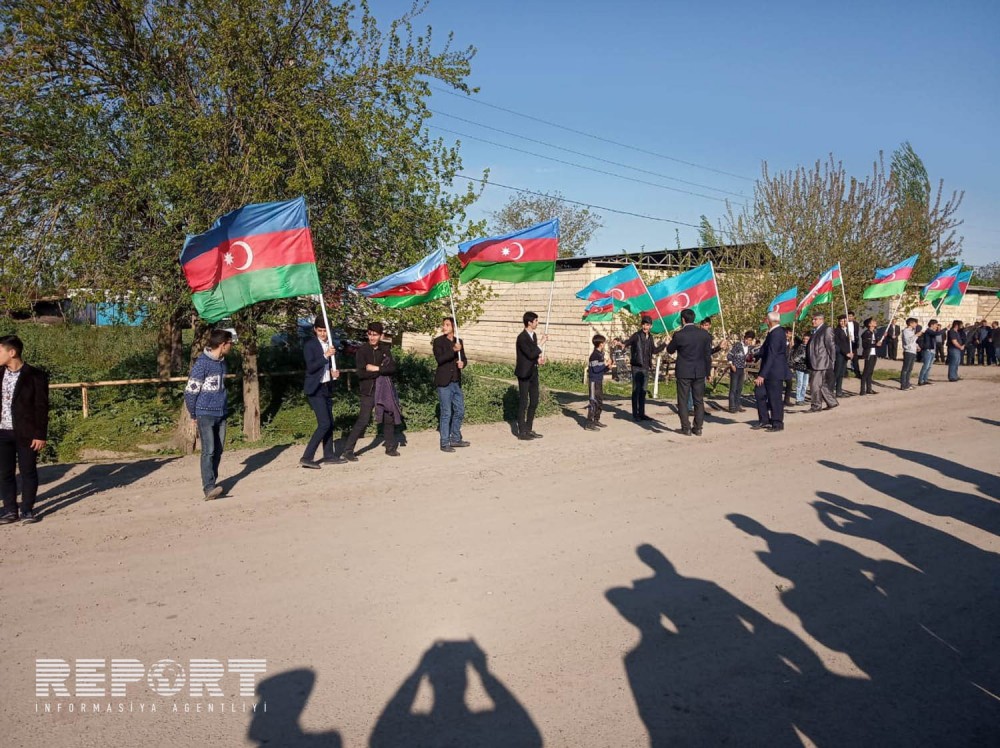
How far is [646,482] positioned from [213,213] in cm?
710

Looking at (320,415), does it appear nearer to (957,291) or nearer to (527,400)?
(527,400)

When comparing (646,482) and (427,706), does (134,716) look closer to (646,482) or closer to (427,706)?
(427,706)

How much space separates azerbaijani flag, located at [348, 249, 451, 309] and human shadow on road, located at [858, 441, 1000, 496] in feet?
23.0

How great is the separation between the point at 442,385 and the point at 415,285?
1487 mm

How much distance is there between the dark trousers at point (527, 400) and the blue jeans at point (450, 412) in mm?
1112

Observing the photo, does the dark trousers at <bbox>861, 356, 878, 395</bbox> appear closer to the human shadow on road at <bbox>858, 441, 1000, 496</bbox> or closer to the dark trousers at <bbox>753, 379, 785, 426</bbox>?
the dark trousers at <bbox>753, 379, 785, 426</bbox>

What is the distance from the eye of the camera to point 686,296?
14500mm

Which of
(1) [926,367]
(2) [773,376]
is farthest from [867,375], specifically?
(2) [773,376]

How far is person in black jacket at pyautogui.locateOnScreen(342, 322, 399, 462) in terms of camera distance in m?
9.84

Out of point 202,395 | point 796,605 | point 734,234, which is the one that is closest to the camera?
point 796,605

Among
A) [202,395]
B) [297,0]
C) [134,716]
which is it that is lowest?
[134,716]

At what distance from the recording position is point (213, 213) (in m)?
10.3

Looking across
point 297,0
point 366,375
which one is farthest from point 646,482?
point 297,0

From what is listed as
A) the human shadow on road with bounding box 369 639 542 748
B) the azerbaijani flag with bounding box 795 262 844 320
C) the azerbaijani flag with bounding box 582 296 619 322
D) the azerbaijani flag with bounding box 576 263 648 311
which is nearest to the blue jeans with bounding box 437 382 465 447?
the azerbaijani flag with bounding box 576 263 648 311
